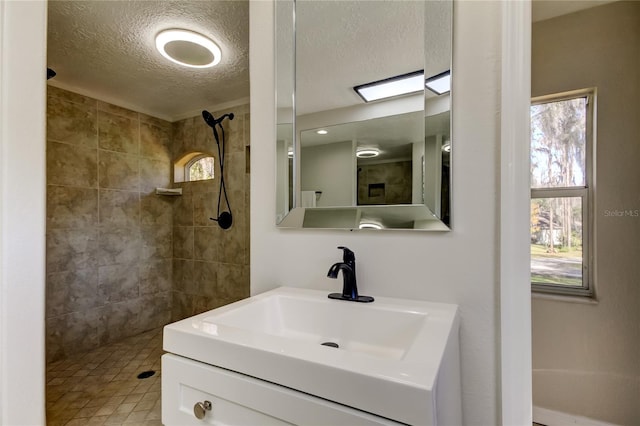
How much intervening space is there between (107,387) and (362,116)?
7.74 feet

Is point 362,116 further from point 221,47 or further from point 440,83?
point 221,47

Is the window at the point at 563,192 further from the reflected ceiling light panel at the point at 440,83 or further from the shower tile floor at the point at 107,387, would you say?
the shower tile floor at the point at 107,387

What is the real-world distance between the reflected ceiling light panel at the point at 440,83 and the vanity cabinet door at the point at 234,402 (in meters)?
0.93

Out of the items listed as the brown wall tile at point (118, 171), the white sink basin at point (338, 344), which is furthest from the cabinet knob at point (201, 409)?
the brown wall tile at point (118, 171)

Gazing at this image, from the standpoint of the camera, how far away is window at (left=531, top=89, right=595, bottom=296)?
1.64 m

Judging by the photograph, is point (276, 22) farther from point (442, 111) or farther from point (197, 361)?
point (197, 361)

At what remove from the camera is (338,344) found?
0.97m

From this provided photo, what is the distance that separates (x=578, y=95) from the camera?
1.65m

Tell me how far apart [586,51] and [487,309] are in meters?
1.64

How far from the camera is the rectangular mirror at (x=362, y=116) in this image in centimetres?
98

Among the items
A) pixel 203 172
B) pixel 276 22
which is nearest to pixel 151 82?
pixel 203 172

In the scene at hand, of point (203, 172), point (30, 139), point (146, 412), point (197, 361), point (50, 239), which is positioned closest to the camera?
point (197, 361)

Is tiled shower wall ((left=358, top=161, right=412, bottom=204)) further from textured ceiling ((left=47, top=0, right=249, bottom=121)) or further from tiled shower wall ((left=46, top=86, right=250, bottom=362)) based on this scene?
tiled shower wall ((left=46, top=86, right=250, bottom=362))

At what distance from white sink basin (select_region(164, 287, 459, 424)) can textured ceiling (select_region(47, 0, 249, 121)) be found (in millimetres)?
1513
